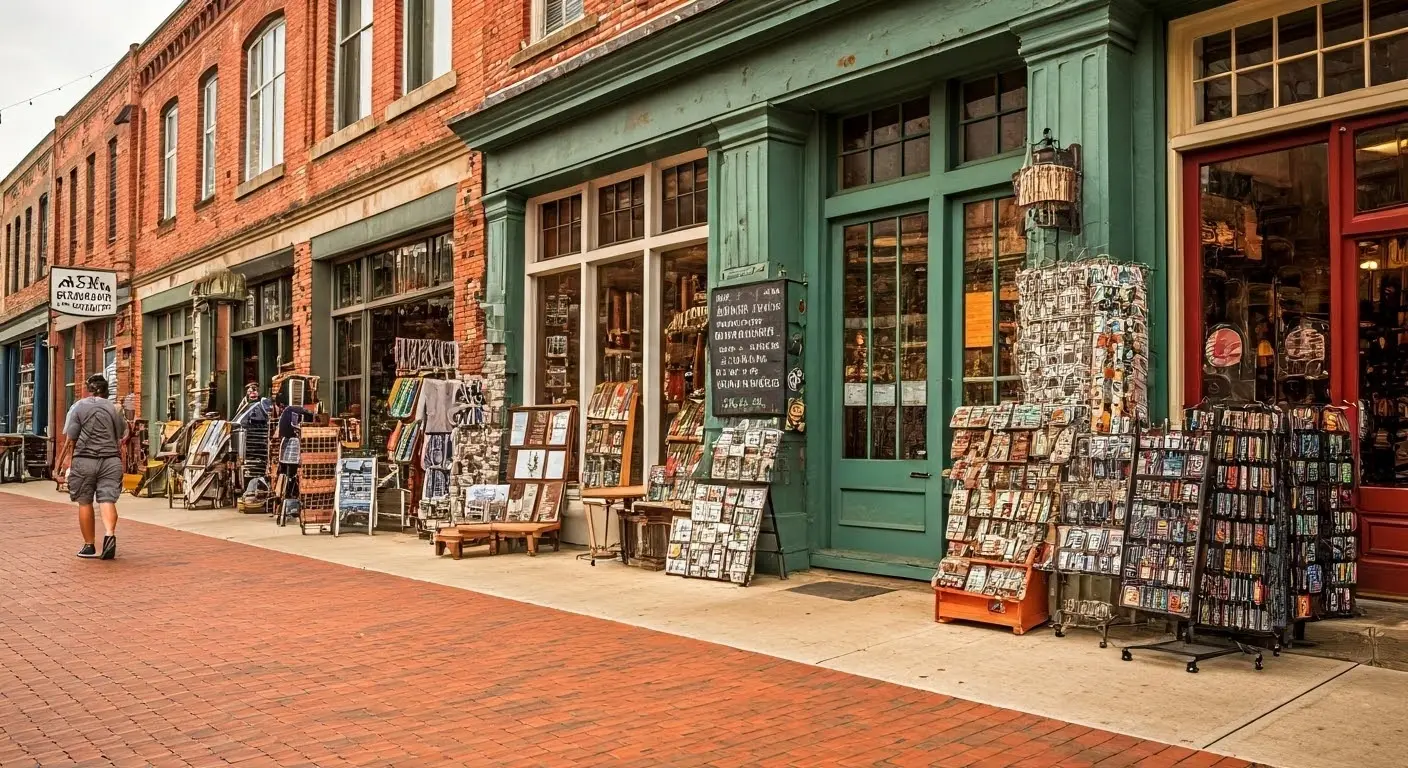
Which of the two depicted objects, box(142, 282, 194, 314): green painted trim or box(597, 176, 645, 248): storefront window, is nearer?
box(597, 176, 645, 248): storefront window

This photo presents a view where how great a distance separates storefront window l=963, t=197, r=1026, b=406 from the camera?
799cm

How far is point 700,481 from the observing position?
9383mm

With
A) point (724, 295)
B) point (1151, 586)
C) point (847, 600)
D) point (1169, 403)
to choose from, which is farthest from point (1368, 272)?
point (724, 295)

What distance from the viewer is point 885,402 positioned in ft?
28.9

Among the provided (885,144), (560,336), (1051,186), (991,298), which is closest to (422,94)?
(560,336)

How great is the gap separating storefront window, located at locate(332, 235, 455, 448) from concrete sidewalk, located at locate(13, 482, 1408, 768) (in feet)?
17.4

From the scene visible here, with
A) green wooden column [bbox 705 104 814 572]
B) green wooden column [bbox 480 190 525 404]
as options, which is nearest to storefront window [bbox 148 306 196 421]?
green wooden column [bbox 480 190 525 404]

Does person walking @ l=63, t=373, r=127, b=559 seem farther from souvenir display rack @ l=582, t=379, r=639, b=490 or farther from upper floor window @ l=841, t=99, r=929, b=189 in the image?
upper floor window @ l=841, t=99, r=929, b=189

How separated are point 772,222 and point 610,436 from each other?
10.1ft

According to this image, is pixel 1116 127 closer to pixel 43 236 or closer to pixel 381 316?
pixel 381 316

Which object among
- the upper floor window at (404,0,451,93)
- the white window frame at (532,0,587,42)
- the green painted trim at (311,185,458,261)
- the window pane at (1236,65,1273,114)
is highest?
the upper floor window at (404,0,451,93)

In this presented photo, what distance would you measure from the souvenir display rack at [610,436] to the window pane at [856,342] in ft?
8.33

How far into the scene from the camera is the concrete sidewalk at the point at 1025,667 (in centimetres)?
471

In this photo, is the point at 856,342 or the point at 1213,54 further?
the point at 856,342
